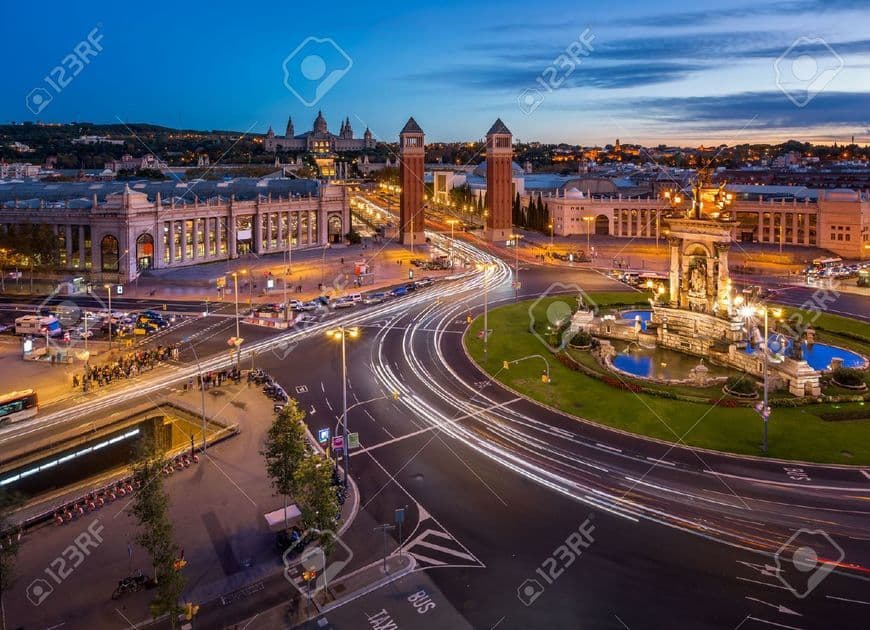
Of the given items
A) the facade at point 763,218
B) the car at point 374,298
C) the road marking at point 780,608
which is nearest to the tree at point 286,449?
the road marking at point 780,608

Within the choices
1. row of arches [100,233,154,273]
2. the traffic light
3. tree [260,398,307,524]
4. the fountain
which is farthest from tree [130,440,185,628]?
row of arches [100,233,154,273]

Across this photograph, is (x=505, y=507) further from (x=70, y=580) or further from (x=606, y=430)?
(x=70, y=580)

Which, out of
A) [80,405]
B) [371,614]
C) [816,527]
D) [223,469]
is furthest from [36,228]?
[816,527]

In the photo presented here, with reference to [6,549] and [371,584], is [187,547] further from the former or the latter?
[371,584]

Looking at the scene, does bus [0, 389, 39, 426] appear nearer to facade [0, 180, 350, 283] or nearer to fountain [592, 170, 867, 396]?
fountain [592, 170, 867, 396]

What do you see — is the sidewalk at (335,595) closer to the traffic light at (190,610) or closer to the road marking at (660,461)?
the traffic light at (190,610)
